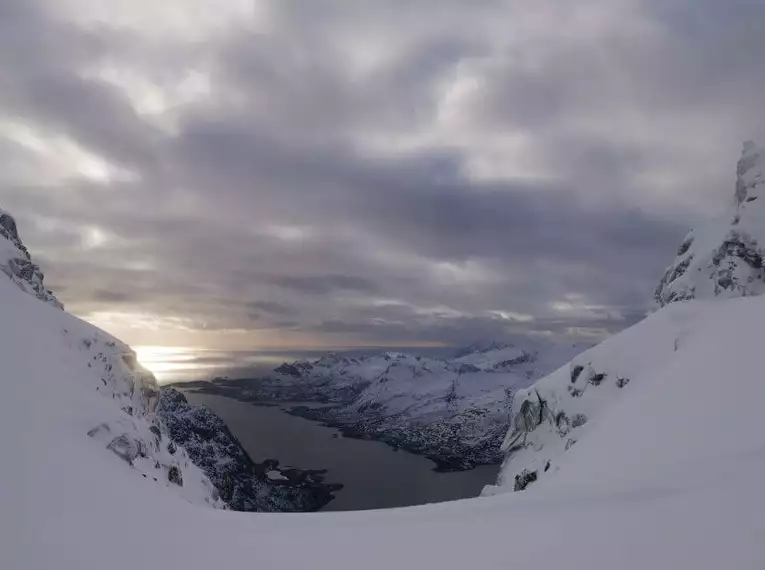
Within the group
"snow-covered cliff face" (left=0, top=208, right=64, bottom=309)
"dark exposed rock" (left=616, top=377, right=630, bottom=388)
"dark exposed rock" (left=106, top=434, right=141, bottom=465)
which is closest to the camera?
"dark exposed rock" (left=106, top=434, right=141, bottom=465)

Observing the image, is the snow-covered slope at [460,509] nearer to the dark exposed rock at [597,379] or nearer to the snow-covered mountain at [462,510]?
the snow-covered mountain at [462,510]

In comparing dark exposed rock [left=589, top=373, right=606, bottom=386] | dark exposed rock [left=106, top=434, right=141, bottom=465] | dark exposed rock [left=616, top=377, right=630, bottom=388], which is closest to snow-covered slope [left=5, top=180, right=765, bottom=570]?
dark exposed rock [left=106, top=434, right=141, bottom=465]

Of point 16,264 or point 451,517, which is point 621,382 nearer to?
point 451,517

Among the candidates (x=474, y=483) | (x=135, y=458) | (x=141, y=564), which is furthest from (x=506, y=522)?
(x=474, y=483)

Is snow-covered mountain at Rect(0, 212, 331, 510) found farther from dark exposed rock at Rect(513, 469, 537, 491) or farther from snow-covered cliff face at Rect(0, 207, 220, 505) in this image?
dark exposed rock at Rect(513, 469, 537, 491)

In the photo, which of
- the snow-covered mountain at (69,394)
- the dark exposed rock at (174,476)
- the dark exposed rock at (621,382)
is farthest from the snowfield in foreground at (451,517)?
the dark exposed rock at (174,476)

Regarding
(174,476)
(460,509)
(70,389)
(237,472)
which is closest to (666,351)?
(460,509)
